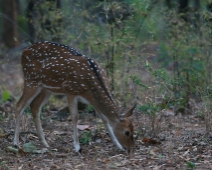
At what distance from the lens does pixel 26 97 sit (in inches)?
322

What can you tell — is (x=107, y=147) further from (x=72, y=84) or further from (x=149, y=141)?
(x=72, y=84)

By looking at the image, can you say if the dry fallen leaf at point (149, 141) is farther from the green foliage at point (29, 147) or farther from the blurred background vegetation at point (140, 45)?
the green foliage at point (29, 147)

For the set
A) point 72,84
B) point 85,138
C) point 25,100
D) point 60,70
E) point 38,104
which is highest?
point 60,70

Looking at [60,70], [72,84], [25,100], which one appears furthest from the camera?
[25,100]

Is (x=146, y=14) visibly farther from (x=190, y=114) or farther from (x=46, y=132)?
(x=46, y=132)

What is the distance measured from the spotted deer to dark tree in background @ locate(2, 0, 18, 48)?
1007 centimetres

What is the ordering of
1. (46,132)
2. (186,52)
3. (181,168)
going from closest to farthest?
A: (181,168) → (46,132) → (186,52)

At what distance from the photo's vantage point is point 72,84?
7.76 m

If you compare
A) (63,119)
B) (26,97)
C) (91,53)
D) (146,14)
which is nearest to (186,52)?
(146,14)

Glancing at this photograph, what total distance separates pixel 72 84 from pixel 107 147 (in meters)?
1.16

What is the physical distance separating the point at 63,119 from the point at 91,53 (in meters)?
1.58

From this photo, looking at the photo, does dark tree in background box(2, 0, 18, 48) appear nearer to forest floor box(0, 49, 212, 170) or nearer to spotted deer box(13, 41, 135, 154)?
forest floor box(0, 49, 212, 170)

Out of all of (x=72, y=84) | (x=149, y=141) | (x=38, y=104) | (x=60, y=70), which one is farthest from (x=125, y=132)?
(x=38, y=104)

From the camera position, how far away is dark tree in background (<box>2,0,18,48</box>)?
59.6 ft
